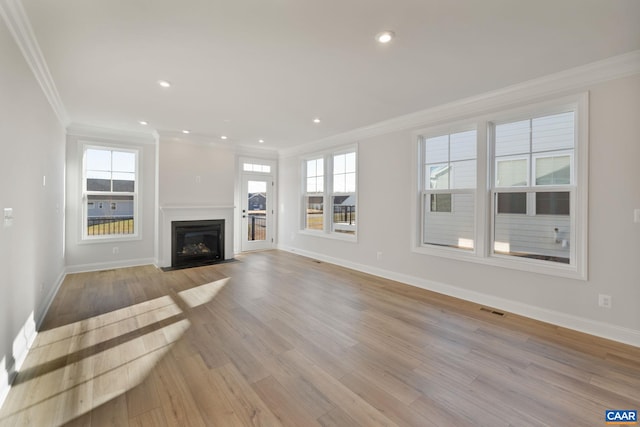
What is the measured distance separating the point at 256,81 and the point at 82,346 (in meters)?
3.13

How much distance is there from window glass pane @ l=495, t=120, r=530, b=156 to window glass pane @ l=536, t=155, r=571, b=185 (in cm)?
24

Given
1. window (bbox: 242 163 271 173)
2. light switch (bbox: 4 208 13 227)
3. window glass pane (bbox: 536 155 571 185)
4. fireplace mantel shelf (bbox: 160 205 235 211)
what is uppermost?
window (bbox: 242 163 271 173)

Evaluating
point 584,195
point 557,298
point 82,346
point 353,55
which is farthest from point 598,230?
point 82,346

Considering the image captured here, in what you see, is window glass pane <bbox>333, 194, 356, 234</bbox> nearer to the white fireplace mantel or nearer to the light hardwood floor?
the light hardwood floor

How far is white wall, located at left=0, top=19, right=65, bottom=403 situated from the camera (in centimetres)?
192

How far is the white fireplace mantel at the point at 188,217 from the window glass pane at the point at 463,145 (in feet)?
15.1

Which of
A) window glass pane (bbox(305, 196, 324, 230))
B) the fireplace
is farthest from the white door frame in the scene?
window glass pane (bbox(305, 196, 324, 230))

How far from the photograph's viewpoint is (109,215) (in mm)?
5336

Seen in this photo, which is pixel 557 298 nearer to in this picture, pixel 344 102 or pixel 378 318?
pixel 378 318

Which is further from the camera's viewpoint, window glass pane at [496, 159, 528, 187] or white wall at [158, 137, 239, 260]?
white wall at [158, 137, 239, 260]

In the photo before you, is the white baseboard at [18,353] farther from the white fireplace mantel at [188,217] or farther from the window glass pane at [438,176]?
the window glass pane at [438,176]

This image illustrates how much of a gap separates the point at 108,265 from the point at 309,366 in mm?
5013

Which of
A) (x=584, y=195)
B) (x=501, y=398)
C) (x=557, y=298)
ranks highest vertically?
(x=584, y=195)

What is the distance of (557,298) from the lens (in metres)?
3.00
